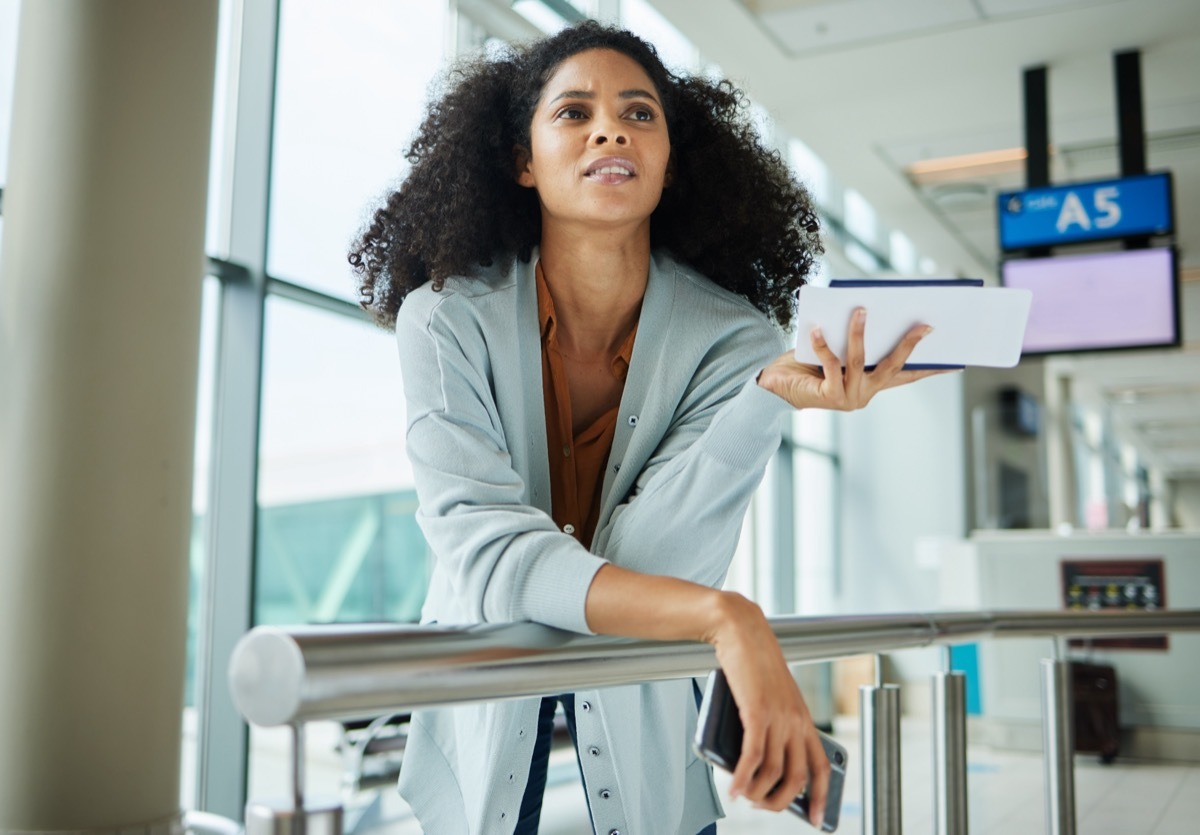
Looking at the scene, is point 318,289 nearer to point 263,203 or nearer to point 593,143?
point 263,203

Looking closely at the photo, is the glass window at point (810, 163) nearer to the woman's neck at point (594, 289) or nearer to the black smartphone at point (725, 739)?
the woman's neck at point (594, 289)

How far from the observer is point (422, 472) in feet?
3.99

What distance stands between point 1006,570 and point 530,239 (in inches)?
242

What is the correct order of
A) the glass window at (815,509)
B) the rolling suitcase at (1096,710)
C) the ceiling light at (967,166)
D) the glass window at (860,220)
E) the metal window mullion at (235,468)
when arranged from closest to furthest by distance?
the metal window mullion at (235,468), the rolling suitcase at (1096,710), the ceiling light at (967,166), the glass window at (860,220), the glass window at (815,509)

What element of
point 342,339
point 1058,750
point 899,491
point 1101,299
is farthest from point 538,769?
point 899,491

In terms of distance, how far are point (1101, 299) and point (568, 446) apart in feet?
16.4

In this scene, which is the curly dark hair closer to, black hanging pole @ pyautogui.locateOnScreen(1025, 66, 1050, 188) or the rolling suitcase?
black hanging pole @ pyautogui.locateOnScreen(1025, 66, 1050, 188)

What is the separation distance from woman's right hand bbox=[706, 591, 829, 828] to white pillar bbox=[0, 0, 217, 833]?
261 centimetres

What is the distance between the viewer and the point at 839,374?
1.17m

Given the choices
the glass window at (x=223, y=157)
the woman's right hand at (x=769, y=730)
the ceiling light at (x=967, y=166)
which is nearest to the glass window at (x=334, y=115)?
the glass window at (x=223, y=157)

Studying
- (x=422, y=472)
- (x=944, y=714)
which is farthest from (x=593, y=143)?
(x=944, y=714)

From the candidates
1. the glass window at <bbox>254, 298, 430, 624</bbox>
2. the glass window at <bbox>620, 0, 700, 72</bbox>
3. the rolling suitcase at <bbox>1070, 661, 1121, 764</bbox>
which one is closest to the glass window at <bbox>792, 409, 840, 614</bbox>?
the rolling suitcase at <bbox>1070, 661, 1121, 764</bbox>

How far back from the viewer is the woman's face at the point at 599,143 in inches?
57.1

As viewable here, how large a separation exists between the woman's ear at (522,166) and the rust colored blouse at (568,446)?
0.21 m
